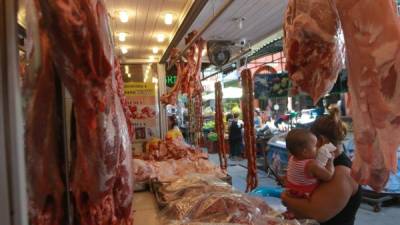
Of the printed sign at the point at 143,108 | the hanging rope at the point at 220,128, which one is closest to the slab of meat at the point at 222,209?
the hanging rope at the point at 220,128

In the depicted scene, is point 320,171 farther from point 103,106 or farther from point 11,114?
point 11,114

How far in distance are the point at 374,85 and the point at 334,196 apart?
1.69 meters

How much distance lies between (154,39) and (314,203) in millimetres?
4609

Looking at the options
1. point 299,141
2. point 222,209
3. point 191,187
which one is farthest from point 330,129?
point 222,209

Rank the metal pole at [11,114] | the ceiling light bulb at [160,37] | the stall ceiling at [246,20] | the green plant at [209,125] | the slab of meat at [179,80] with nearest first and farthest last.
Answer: the metal pole at [11,114] < the stall ceiling at [246,20] < the slab of meat at [179,80] < the ceiling light bulb at [160,37] < the green plant at [209,125]

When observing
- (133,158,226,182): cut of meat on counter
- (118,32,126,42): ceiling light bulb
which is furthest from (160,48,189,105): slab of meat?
(133,158,226,182): cut of meat on counter

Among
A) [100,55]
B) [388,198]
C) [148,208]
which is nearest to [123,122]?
[100,55]

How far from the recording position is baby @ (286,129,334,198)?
2832mm

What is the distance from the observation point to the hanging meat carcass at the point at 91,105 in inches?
30.1

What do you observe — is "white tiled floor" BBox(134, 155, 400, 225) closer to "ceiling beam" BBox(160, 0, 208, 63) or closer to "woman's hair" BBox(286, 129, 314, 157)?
"woman's hair" BBox(286, 129, 314, 157)

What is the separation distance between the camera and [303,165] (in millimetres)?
3018

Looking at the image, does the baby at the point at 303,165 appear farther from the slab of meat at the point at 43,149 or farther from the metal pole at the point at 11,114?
the metal pole at the point at 11,114

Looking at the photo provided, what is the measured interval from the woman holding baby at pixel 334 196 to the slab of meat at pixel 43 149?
83.7 inches

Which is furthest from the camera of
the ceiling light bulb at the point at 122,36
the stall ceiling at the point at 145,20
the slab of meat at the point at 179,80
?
the ceiling light bulb at the point at 122,36
